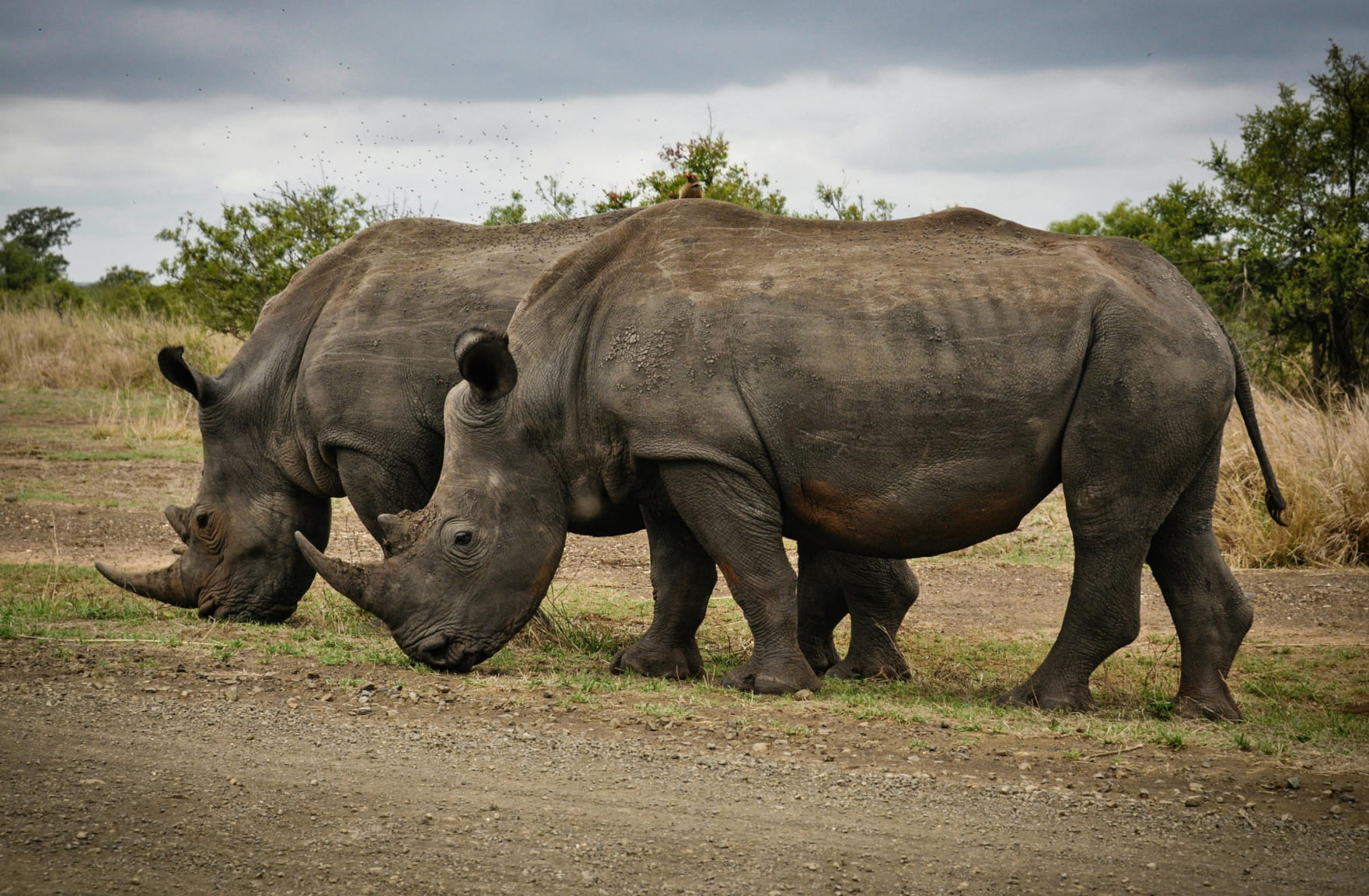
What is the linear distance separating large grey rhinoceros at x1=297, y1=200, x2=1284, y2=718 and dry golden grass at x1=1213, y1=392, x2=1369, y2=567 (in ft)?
16.5

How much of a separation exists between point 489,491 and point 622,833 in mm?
2696

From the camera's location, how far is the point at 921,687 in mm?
7254

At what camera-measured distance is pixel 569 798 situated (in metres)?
4.76

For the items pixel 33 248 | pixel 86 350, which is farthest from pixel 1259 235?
pixel 33 248

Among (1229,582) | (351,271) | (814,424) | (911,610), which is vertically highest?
(351,271)

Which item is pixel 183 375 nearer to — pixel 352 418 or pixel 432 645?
pixel 352 418

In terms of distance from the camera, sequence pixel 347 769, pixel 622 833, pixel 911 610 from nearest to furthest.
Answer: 1. pixel 622 833
2. pixel 347 769
3. pixel 911 610

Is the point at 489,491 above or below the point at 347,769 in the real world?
above

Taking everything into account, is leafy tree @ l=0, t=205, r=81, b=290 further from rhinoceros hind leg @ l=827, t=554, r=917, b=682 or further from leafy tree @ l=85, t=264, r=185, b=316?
rhinoceros hind leg @ l=827, t=554, r=917, b=682

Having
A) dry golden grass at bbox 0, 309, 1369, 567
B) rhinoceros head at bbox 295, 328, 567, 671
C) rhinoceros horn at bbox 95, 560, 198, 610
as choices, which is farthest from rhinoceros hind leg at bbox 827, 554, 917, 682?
dry golden grass at bbox 0, 309, 1369, 567

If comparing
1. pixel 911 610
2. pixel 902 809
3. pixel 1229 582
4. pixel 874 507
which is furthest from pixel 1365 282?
A: pixel 902 809

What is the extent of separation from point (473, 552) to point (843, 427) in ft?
6.11

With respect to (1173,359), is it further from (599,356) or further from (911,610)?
(911,610)

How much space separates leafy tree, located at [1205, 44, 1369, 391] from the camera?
1650cm
